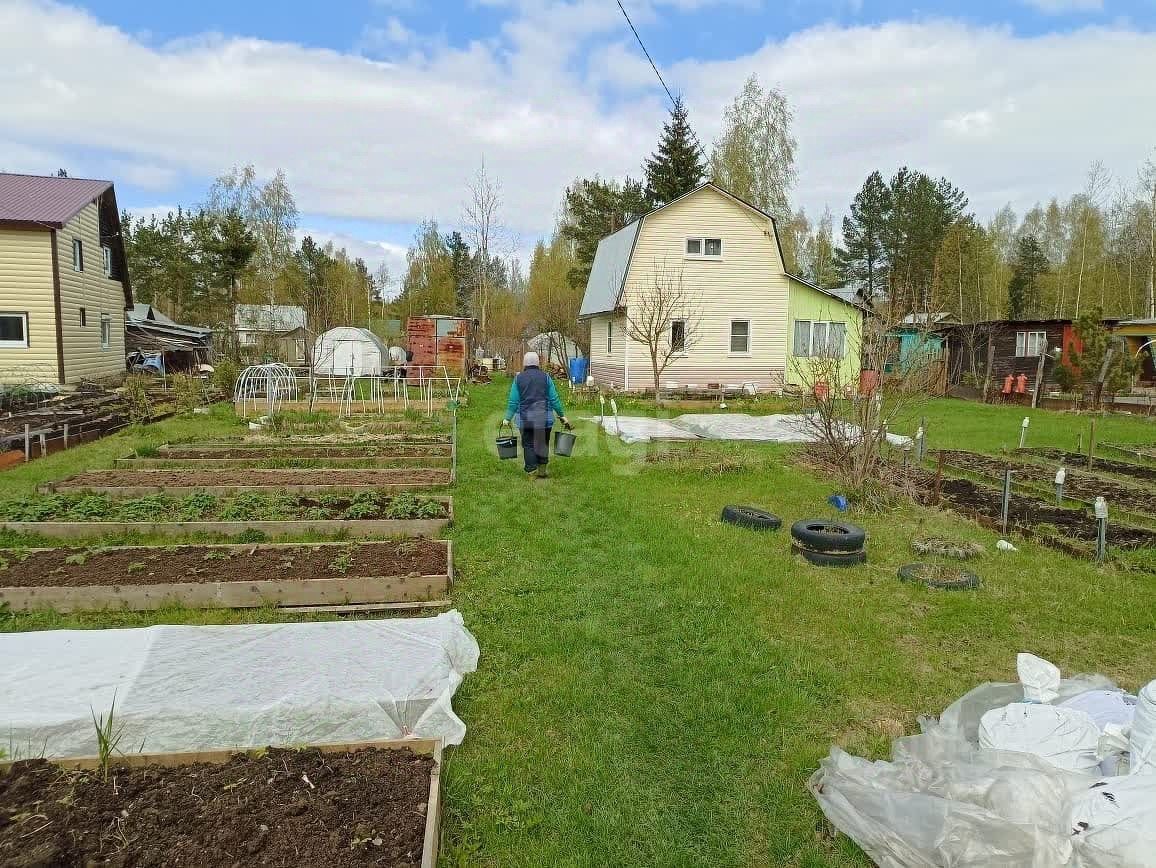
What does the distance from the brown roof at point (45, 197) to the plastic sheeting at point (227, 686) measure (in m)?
20.2

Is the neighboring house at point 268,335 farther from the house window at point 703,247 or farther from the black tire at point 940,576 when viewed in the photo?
the black tire at point 940,576

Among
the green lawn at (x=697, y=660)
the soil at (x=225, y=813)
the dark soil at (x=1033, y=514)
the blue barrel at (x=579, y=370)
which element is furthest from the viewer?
the blue barrel at (x=579, y=370)

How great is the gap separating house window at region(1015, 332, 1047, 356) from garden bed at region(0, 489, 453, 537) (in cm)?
Result: 2524

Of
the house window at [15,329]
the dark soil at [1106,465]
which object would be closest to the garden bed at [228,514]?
the dark soil at [1106,465]

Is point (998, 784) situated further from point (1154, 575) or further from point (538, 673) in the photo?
point (1154, 575)

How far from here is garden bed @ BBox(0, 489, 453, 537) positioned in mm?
6812

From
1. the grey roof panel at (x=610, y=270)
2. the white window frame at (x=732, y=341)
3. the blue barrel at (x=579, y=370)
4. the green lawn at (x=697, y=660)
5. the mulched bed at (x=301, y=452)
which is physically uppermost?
the grey roof panel at (x=610, y=270)

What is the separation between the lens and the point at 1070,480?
Answer: 1019 cm

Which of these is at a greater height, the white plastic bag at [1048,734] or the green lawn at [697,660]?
the white plastic bag at [1048,734]

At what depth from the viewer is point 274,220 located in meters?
40.9

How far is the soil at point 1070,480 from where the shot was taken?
882cm

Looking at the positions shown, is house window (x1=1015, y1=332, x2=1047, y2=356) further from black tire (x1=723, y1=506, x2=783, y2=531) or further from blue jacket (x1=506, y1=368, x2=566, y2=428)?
black tire (x1=723, y1=506, x2=783, y2=531)

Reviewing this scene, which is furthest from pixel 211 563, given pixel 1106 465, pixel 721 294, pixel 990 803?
pixel 721 294

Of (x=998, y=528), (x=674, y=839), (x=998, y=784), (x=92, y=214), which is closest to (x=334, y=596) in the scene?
(x=674, y=839)
